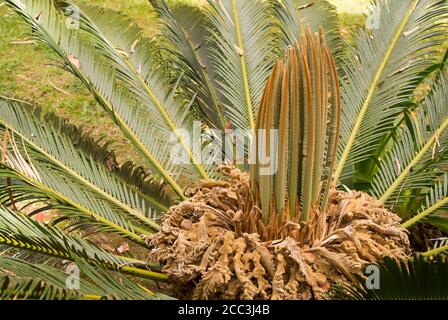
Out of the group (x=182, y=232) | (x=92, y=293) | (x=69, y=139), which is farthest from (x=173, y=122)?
(x=92, y=293)

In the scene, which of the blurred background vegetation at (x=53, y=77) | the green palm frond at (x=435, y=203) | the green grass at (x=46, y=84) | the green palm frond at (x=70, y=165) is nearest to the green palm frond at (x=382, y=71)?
the green palm frond at (x=435, y=203)

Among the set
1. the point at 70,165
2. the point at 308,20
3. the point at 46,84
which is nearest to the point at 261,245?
the point at 70,165

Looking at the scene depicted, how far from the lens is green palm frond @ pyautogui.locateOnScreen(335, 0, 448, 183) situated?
365 cm

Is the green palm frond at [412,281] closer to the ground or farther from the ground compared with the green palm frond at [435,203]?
closer to the ground

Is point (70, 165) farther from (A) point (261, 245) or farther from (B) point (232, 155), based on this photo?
(A) point (261, 245)

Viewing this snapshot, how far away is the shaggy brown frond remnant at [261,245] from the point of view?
107 inches

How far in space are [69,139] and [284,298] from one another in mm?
1465

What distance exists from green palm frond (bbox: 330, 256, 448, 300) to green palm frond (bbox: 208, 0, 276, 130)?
1.58 metres

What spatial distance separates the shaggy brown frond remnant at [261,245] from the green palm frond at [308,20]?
44.1 inches

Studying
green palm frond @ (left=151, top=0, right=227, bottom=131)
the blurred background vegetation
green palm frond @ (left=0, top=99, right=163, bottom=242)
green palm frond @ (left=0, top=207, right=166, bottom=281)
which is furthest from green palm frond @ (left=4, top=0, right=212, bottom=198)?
the blurred background vegetation

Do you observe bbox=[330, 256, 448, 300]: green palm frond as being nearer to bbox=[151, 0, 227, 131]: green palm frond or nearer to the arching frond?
the arching frond

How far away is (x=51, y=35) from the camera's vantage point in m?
3.50

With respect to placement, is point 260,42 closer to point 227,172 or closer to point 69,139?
point 227,172

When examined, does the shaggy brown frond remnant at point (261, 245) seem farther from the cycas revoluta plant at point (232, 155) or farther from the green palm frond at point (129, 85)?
the green palm frond at point (129, 85)
